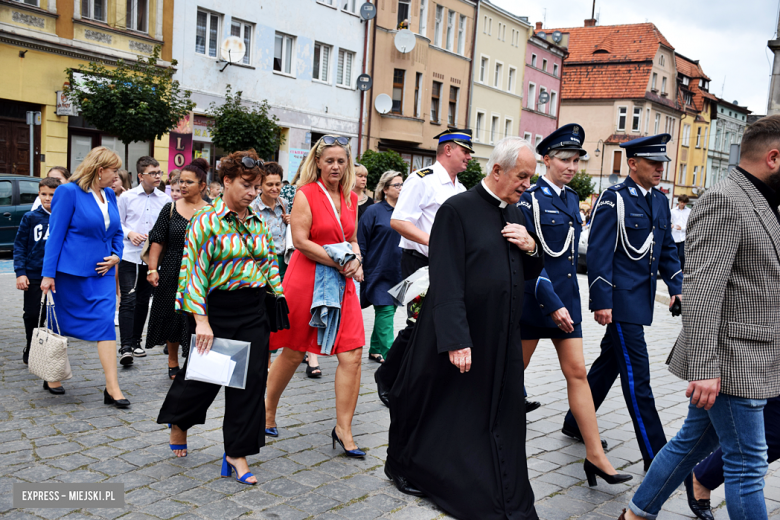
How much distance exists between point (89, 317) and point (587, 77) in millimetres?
62313

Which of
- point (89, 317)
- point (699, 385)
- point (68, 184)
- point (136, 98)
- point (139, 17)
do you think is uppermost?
point (139, 17)

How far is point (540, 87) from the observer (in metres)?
48.6

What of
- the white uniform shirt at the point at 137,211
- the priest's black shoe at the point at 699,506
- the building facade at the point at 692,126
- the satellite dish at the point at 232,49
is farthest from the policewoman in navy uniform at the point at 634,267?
the building facade at the point at 692,126

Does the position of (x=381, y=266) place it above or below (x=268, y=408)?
above

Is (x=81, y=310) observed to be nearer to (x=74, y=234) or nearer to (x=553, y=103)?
(x=74, y=234)

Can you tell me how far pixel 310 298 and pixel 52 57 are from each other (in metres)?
18.3

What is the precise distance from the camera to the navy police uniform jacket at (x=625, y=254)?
4.73 meters

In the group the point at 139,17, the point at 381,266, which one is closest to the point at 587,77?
the point at 139,17

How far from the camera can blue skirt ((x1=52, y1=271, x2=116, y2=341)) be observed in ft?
19.7

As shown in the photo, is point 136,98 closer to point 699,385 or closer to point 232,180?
point 232,180

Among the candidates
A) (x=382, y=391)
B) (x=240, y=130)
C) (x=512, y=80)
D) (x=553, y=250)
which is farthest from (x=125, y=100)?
(x=512, y=80)

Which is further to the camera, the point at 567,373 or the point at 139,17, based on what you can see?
the point at 139,17

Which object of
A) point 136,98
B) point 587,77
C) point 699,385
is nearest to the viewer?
point 699,385

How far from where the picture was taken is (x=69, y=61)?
20.5 m
